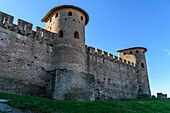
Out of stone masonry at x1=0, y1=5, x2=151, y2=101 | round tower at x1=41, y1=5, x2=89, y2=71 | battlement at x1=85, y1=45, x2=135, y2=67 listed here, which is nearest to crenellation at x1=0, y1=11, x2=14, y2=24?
stone masonry at x1=0, y1=5, x2=151, y2=101

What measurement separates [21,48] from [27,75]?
231 cm

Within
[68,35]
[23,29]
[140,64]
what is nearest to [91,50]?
[68,35]

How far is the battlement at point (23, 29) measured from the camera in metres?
13.4

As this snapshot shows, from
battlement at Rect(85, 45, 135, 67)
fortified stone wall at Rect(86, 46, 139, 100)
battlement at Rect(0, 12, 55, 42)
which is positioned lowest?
fortified stone wall at Rect(86, 46, 139, 100)

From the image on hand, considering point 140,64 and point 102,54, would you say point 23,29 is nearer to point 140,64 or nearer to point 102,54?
point 102,54

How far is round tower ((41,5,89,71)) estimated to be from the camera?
14.9 metres

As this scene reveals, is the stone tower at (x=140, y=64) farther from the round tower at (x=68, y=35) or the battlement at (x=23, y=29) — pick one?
the battlement at (x=23, y=29)

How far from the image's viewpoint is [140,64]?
25984 mm

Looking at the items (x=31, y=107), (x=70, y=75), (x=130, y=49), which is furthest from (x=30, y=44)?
(x=130, y=49)

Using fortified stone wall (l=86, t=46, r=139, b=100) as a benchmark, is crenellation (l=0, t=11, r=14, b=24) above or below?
above

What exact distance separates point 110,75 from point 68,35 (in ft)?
26.3

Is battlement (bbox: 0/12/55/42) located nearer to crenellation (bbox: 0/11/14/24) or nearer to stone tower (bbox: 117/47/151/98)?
crenellation (bbox: 0/11/14/24)

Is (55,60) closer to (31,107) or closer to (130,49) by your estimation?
(31,107)

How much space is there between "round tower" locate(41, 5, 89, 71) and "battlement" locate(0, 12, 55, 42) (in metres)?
0.97
